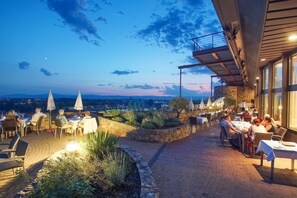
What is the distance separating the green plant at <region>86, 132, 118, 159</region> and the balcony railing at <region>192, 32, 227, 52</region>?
9.96 metres

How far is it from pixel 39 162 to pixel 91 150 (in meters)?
1.99

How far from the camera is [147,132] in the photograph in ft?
27.0

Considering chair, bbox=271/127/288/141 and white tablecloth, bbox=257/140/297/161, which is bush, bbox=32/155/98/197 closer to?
white tablecloth, bbox=257/140/297/161

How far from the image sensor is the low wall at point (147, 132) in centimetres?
814

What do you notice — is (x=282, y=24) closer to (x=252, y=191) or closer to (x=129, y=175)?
(x=252, y=191)

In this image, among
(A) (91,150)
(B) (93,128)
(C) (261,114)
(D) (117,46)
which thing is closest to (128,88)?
(D) (117,46)

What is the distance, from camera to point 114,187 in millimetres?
3291

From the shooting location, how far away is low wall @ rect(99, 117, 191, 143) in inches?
320

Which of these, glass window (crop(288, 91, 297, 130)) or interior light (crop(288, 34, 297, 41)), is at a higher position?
interior light (crop(288, 34, 297, 41))

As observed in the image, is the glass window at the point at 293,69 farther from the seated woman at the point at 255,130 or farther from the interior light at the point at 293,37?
the seated woman at the point at 255,130

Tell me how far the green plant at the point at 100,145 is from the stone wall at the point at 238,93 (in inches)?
888

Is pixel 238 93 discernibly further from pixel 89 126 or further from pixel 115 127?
pixel 89 126

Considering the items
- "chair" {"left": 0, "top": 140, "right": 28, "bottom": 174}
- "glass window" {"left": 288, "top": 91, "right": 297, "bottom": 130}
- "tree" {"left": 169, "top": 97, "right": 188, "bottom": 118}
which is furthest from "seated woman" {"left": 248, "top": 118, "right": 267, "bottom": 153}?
"chair" {"left": 0, "top": 140, "right": 28, "bottom": 174}

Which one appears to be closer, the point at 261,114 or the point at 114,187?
the point at 114,187
